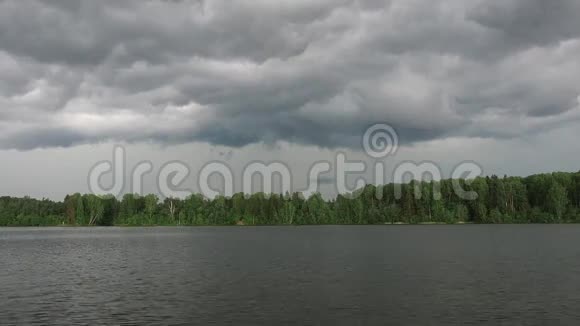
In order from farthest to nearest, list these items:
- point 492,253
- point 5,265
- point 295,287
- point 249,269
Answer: point 492,253, point 5,265, point 249,269, point 295,287

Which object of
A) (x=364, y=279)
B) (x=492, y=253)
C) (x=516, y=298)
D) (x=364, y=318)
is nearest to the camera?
(x=364, y=318)

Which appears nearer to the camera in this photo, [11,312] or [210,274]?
[11,312]

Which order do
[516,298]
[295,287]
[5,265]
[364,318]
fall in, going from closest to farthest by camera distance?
[364,318] < [516,298] < [295,287] < [5,265]

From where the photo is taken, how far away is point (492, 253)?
279 ft

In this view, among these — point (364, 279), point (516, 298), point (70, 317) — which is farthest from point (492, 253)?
point (70, 317)

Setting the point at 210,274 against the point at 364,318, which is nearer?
the point at 364,318

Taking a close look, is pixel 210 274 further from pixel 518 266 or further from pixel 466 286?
pixel 518 266

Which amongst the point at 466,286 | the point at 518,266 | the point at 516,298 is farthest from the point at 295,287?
the point at 518,266

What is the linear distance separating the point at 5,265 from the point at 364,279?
51.6 m

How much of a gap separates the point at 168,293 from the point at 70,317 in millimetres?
10667

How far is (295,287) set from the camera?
1874 inches

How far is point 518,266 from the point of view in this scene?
6438cm

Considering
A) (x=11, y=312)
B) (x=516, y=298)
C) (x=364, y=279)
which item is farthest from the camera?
(x=364, y=279)

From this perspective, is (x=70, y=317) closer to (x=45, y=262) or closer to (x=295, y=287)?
(x=295, y=287)
